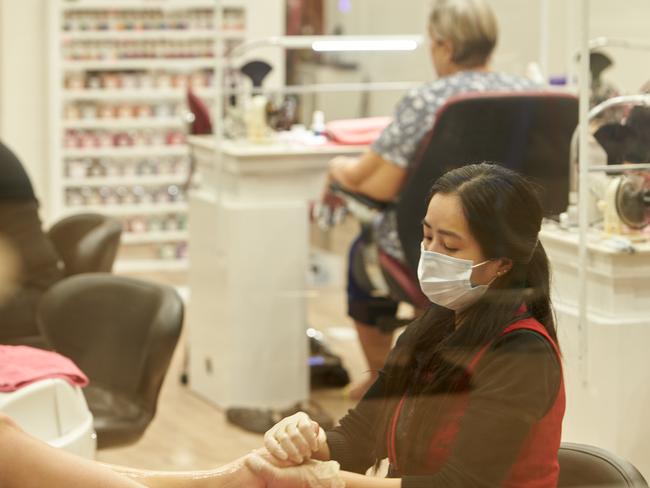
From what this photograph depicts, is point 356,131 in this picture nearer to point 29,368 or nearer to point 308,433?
point 29,368

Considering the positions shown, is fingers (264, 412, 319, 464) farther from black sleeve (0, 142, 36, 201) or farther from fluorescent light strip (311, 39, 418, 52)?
fluorescent light strip (311, 39, 418, 52)

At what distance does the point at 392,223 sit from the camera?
2963mm

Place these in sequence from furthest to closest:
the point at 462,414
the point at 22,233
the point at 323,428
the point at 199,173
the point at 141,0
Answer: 1. the point at 141,0
2. the point at 199,173
3. the point at 22,233
4. the point at 323,428
5. the point at 462,414

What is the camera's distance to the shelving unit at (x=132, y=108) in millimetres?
5445

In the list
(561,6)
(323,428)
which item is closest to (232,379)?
(561,6)

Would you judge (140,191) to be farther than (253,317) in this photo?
Yes

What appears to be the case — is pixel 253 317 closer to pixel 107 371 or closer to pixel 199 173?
pixel 199 173

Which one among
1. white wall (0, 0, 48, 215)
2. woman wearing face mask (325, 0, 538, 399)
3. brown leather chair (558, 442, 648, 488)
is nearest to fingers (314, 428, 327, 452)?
brown leather chair (558, 442, 648, 488)

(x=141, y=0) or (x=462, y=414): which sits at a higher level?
(x=141, y=0)

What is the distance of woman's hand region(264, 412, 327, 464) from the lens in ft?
4.32

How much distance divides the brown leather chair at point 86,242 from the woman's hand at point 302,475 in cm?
180

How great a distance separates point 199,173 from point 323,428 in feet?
7.78

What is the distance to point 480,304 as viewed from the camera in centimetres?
128

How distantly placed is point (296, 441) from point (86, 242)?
1.88 metres
